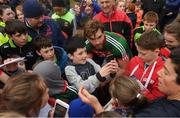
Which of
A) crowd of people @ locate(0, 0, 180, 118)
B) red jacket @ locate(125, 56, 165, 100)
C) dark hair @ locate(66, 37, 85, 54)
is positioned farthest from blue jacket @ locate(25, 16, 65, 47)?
red jacket @ locate(125, 56, 165, 100)

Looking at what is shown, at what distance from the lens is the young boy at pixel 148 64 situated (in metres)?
2.96

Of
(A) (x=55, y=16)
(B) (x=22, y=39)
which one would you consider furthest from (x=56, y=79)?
(A) (x=55, y=16)

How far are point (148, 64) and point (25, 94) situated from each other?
1.44 metres

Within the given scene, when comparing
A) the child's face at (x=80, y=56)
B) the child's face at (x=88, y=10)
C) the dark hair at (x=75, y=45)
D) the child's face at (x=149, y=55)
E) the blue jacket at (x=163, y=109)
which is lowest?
the child's face at (x=88, y=10)

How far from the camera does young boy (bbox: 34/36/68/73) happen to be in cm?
373

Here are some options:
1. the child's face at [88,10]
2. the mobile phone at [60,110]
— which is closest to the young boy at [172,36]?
the mobile phone at [60,110]

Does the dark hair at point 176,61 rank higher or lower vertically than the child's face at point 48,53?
higher

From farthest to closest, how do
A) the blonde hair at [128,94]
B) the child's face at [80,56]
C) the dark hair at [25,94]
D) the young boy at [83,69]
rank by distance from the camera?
1. the child's face at [80,56]
2. the young boy at [83,69]
3. the blonde hair at [128,94]
4. the dark hair at [25,94]

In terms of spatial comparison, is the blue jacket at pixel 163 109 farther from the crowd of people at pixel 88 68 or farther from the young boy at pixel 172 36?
the young boy at pixel 172 36

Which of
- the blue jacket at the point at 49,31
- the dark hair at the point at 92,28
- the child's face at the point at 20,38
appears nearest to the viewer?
the dark hair at the point at 92,28

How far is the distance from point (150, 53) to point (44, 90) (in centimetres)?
131

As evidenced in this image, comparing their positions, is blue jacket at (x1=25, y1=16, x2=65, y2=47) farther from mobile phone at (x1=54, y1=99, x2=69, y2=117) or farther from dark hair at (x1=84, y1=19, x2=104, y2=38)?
mobile phone at (x1=54, y1=99, x2=69, y2=117)

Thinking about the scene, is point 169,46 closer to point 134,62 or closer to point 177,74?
point 134,62

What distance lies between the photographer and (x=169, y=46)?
3.48 metres
